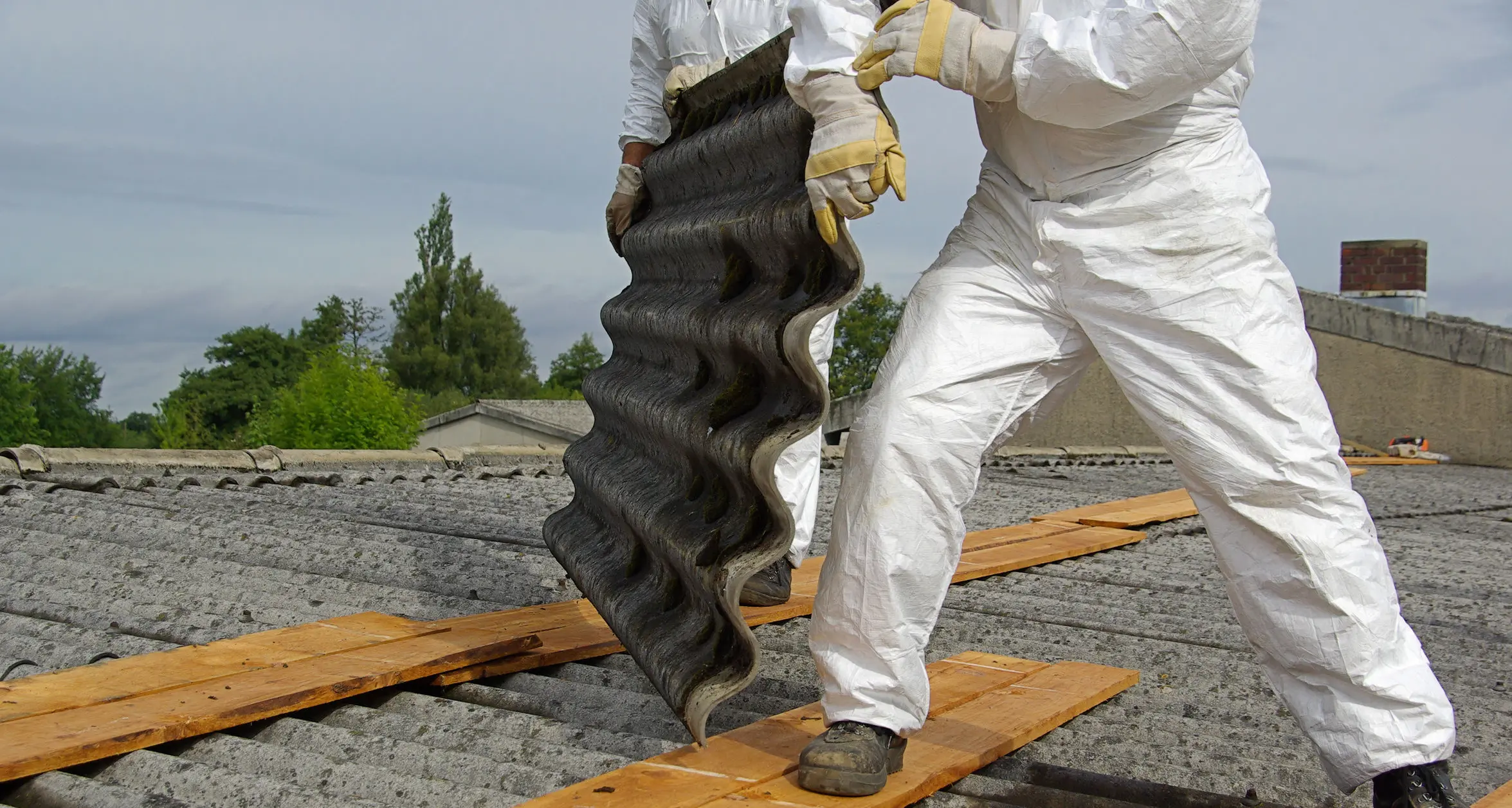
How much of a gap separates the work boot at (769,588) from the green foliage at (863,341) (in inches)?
1588

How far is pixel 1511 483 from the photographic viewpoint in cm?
969

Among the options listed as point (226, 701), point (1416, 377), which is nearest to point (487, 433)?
point (1416, 377)

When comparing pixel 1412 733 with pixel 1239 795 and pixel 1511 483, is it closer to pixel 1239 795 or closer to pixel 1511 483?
pixel 1239 795

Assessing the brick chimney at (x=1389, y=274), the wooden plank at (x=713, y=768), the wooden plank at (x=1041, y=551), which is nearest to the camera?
the wooden plank at (x=713, y=768)

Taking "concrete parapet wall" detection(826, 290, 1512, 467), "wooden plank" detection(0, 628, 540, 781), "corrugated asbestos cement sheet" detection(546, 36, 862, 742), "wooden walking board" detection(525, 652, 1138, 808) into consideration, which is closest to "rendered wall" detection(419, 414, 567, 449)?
"concrete parapet wall" detection(826, 290, 1512, 467)

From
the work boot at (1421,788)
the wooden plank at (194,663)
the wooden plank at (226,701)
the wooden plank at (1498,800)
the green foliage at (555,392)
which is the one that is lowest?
the wooden plank at (1498,800)

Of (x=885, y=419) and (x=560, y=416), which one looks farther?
(x=560, y=416)

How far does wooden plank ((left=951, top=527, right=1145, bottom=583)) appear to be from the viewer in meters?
4.02

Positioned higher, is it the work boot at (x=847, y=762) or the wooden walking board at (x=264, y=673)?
the wooden walking board at (x=264, y=673)

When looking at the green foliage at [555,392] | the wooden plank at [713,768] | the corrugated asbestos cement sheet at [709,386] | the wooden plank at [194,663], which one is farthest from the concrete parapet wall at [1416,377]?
the green foliage at [555,392]

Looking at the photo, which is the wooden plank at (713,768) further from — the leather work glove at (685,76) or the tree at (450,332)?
the tree at (450,332)

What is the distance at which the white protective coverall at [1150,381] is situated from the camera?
6.78 feet

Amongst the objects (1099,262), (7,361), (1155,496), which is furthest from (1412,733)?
(7,361)

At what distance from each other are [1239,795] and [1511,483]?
8917 mm
